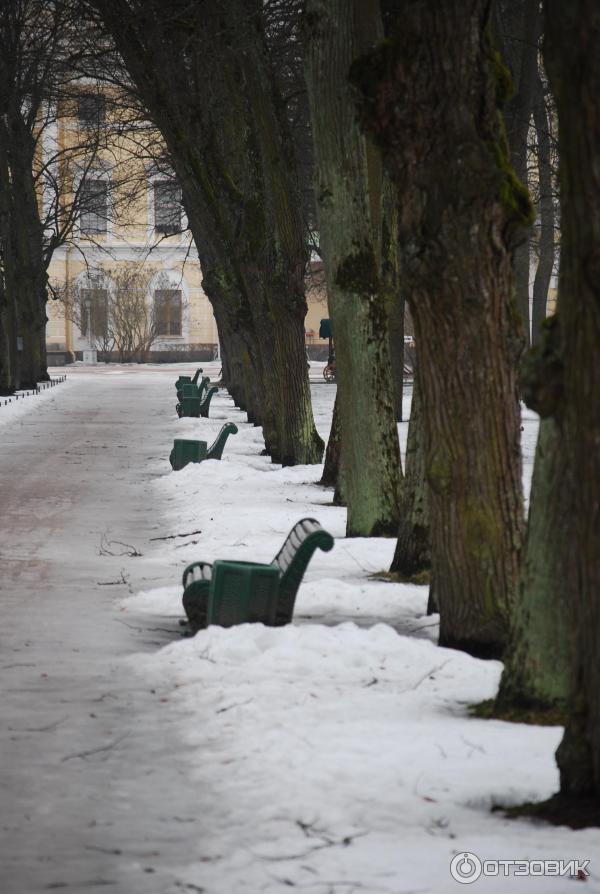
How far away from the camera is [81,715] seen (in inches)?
246

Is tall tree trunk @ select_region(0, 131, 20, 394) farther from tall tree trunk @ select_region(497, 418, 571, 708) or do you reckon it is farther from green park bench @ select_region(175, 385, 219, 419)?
tall tree trunk @ select_region(497, 418, 571, 708)

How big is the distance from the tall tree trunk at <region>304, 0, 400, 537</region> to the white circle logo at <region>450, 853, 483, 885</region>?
23.8 feet

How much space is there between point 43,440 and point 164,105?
749cm

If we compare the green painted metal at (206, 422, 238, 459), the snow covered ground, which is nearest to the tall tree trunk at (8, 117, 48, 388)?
the green painted metal at (206, 422, 238, 459)

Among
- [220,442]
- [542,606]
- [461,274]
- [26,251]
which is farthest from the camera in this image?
[26,251]

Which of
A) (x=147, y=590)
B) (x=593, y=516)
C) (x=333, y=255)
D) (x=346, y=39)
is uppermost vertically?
(x=346, y=39)

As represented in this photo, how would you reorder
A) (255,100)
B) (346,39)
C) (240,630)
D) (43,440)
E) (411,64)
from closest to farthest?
(411,64) < (240,630) < (346,39) < (255,100) < (43,440)

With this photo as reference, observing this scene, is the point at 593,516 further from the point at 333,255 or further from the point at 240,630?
the point at 333,255

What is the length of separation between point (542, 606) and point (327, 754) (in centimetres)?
115

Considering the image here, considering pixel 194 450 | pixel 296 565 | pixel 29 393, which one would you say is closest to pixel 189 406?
pixel 194 450

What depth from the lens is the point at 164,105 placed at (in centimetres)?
1745

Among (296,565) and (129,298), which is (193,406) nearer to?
(296,565)

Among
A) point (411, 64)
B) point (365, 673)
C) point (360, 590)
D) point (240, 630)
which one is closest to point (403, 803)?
point (365, 673)

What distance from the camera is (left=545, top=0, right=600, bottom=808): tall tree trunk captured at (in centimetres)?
419
